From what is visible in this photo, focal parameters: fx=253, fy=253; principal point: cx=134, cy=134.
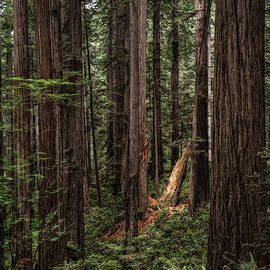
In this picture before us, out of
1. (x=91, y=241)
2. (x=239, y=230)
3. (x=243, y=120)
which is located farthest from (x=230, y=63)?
(x=91, y=241)

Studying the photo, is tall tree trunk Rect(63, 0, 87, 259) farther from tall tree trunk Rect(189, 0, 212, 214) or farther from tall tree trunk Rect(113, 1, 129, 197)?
tall tree trunk Rect(189, 0, 212, 214)

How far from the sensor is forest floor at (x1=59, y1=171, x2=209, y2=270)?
4941 millimetres

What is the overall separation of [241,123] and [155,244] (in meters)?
4.28

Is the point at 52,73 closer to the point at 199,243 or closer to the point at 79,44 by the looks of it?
the point at 79,44

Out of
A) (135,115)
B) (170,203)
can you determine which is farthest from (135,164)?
(170,203)

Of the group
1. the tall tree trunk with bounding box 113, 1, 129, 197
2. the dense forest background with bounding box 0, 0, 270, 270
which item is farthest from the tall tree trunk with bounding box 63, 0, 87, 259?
the tall tree trunk with bounding box 113, 1, 129, 197

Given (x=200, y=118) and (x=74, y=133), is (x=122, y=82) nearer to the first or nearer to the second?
(x=200, y=118)

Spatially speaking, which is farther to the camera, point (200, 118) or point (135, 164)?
point (200, 118)

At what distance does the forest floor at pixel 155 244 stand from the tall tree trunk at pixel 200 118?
1.85 feet

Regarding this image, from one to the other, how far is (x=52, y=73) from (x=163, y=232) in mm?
4999

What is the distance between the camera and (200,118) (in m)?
7.64

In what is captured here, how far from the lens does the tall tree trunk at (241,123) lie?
324 centimetres

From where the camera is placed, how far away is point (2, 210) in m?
2.98

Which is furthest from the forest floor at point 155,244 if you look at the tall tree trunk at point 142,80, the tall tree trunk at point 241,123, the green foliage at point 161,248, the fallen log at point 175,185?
the tall tree trunk at point 142,80
